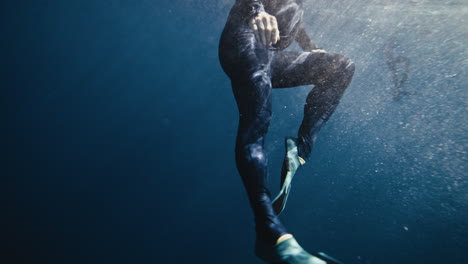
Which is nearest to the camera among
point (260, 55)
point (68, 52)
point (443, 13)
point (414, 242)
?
point (260, 55)

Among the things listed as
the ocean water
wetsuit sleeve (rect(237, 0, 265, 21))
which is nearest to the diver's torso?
wetsuit sleeve (rect(237, 0, 265, 21))

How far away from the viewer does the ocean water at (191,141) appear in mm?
12398

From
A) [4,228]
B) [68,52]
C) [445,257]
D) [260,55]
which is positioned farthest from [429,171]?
[68,52]

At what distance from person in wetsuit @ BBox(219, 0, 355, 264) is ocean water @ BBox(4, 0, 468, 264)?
887cm

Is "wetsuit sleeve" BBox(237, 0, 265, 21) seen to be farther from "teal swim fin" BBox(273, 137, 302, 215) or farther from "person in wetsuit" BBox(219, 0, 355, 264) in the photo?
"teal swim fin" BBox(273, 137, 302, 215)

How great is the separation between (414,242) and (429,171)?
9.53 metres

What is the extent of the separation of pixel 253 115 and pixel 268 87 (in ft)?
0.60

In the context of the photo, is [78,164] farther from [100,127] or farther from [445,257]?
[445,257]

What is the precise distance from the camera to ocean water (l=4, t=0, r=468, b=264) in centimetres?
1240

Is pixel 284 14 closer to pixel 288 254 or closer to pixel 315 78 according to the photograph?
pixel 315 78

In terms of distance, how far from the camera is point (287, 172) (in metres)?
1.25

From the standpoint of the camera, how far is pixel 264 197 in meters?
0.95

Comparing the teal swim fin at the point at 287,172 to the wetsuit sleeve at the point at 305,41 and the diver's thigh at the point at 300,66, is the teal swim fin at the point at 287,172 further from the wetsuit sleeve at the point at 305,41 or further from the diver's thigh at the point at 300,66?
the wetsuit sleeve at the point at 305,41

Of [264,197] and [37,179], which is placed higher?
[264,197]
